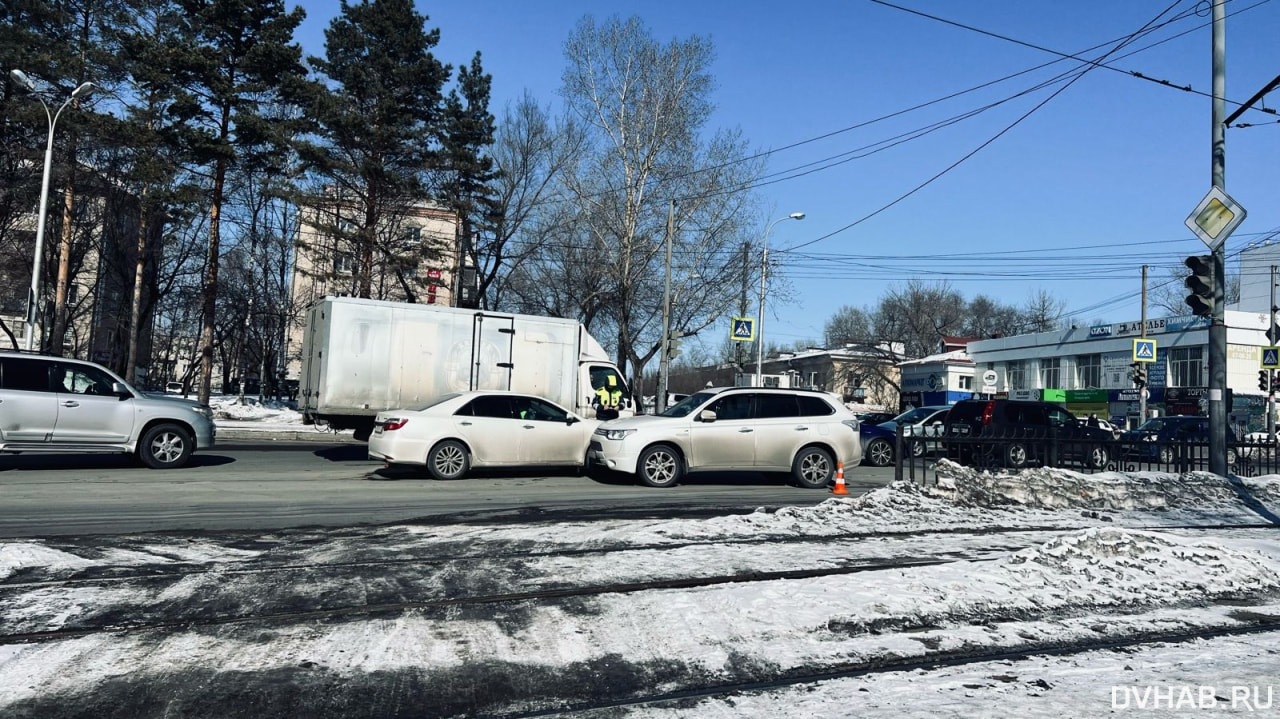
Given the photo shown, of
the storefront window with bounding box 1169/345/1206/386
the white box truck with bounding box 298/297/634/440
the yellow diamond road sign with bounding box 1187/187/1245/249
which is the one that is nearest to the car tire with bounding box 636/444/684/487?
the white box truck with bounding box 298/297/634/440

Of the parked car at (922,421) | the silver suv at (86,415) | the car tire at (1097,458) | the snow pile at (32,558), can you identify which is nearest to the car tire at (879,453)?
the parked car at (922,421)

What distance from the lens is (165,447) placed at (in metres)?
14.1

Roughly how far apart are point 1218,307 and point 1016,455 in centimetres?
366

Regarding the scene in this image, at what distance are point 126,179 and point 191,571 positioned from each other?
26106 mm

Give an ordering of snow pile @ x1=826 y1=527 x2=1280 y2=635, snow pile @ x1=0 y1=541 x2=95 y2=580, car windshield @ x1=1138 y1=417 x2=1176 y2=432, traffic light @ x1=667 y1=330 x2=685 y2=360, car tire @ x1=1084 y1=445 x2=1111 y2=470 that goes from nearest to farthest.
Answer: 1. snow pile @ x1=826 y1=527 x2=1280 y2=635
2. snow pile @ x1=0 y1=541 x2=95 y2=580
3. car tire @ x1=1084 y1=445 x2=1111 y2=470
4. traffic light @ x1=667 y1=330 x2=685 y2=360
5. car windshield @ x1=1138 y1=417 x2=1176 y2=432

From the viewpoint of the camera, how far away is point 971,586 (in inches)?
238

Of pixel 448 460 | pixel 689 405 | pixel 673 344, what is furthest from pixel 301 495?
pixel 673 344

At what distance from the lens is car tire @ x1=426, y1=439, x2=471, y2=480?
13.5 meters

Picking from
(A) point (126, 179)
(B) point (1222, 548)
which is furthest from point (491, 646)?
(A) point (126, 179)

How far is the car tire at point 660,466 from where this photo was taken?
13.5m

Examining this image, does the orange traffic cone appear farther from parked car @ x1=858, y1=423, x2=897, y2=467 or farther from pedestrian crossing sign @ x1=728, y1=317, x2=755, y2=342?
pedestrian crossing sign @ x1=728, y1=317, x2=755, y2=342

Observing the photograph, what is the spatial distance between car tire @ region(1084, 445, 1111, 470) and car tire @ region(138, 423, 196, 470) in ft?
49.8

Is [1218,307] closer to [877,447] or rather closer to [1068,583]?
[877,447]

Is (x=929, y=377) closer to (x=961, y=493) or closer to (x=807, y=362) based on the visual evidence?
(x=807, y=362)
